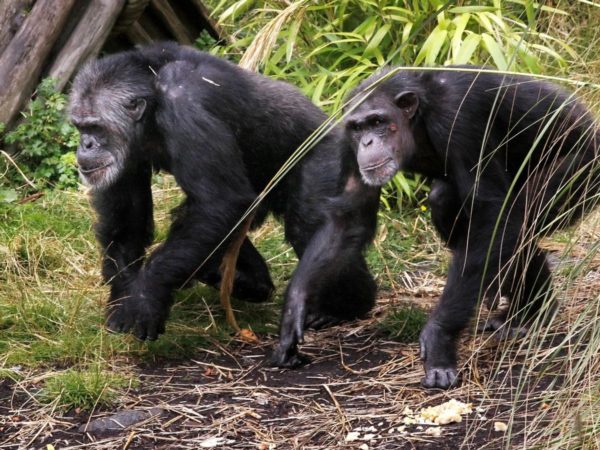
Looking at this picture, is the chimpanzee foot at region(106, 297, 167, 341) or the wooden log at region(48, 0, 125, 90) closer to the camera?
the chimpanzee foot at region(106, 297, 167, 341)

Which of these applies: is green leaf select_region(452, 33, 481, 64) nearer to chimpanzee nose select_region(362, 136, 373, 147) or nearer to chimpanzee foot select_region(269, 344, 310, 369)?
chimpanzee nose select_region(362, 136, 373, 147)

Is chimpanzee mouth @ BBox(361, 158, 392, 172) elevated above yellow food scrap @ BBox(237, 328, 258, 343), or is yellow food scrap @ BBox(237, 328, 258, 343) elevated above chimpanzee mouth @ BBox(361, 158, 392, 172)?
chimpanzee mouth @ BBox(361, 158, 392, 172)

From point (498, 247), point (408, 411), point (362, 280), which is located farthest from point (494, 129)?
point (408, 411)

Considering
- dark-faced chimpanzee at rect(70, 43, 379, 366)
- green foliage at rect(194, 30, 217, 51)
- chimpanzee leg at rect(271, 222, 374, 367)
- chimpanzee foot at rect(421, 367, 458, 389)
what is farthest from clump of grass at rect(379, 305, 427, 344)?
green foliage at rect(194, 30, 217, 51)

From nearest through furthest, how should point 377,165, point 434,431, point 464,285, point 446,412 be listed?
point 434,431, point 446,412, point 464,285, point 377,165

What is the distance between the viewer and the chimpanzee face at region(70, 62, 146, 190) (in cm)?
570

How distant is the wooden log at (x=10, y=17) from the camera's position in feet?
25.7

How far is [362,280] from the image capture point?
600 cm

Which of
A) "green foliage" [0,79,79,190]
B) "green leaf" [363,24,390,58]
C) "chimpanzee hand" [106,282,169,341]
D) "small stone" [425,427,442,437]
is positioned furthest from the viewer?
"green foliage" [0,79,79,190]

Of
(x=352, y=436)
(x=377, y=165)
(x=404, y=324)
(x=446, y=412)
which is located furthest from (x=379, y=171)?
(x=352, y=436)

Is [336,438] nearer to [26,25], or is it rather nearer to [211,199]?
[211,199]

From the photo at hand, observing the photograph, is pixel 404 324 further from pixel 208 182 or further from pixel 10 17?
pixel 10 17

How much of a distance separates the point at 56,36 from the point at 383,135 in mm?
3696

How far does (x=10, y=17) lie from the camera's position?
7855mm
